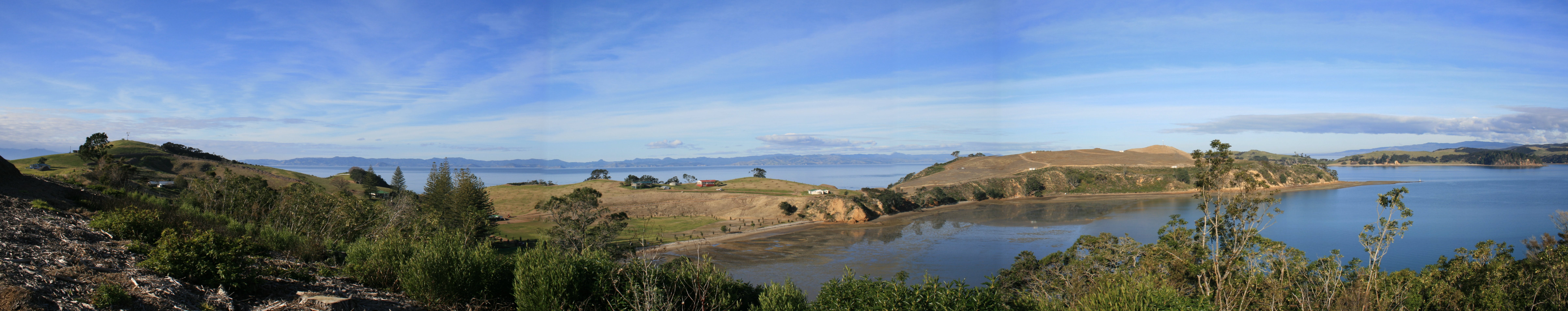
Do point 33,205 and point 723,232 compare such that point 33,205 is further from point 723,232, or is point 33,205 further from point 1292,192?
point 1292,192

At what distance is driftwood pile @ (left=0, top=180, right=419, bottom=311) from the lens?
23.7 ft

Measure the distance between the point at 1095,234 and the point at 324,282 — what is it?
157 ft

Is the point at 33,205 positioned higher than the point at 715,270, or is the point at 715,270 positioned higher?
the point at 33,205

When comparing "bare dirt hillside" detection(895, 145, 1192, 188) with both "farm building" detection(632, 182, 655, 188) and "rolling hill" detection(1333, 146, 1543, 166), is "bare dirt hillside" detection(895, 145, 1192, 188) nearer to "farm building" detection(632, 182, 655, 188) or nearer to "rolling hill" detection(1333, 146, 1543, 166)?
"farm building" detection(632, 182, 655, 188)

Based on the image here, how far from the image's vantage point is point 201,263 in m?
8.73

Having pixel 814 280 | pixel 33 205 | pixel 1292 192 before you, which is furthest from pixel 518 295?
pixel 1292 192

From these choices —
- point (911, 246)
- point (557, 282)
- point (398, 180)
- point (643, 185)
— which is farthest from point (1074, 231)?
point (398, 180)

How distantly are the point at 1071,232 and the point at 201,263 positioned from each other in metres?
50.6

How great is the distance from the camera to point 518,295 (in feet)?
29.5

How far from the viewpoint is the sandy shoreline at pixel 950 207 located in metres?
42.2

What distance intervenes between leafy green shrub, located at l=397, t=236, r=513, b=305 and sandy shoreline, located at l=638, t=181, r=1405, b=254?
519 centimetres

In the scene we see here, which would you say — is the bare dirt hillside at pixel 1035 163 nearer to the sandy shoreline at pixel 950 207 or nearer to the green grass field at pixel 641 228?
the sandy shoreline at pixel 950 207

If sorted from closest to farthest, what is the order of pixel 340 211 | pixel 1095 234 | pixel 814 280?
pixel 340 211
pixel 814 280
pixel 1095 234

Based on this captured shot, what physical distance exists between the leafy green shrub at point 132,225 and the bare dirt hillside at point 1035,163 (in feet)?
249
